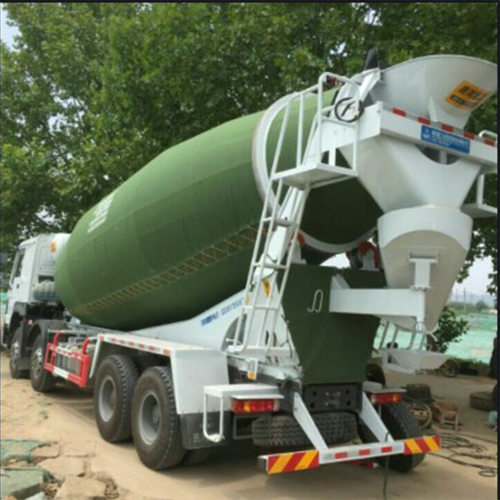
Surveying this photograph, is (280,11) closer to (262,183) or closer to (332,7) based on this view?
(332,7)

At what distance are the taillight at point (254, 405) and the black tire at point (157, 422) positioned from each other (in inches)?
31.1

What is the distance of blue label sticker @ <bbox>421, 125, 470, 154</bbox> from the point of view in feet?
14.6

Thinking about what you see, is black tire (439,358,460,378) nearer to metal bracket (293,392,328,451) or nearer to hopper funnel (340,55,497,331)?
metal bracket (293,392,328,451)

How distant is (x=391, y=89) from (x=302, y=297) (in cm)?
184

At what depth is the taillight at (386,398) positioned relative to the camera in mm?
5562

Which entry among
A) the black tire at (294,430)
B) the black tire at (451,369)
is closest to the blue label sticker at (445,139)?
the black tire at (294,430)

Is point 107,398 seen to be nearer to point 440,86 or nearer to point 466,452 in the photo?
point 466,452

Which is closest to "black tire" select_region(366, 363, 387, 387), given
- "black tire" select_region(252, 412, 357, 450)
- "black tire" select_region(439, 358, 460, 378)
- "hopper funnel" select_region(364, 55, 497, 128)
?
"black tire" select_region(252, 412, 357, 450)

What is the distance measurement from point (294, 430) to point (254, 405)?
0.39 m

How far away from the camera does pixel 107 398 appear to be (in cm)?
702

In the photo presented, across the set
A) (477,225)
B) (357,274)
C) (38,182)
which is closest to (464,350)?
(477,225)

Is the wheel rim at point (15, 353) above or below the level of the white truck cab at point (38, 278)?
below

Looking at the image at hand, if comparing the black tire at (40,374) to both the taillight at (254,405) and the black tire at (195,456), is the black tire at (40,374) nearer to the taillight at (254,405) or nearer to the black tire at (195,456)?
the black tire at (195,456)

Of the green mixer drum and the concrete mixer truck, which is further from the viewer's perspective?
the green mixer drum
